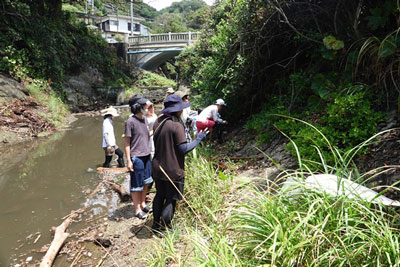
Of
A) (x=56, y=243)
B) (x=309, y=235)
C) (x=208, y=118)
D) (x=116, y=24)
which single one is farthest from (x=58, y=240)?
(x=116, y=24)

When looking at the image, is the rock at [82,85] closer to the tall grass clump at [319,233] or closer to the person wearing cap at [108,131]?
the person wearing cap at [108,131]

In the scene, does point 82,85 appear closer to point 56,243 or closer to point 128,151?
point 128,151

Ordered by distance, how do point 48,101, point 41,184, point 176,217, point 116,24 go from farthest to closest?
1. point 116,24
2. point 48,101
3. point 41,184
4. point 176,217

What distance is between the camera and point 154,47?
3353 cm

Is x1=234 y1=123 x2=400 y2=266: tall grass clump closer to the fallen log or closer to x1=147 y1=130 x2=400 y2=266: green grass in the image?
x1=147 y1=130 x2=400 y2=266: green grass

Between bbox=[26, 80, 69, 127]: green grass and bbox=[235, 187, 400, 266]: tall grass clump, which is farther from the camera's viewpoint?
bbox=[26, 80, 69, 127]: green grass

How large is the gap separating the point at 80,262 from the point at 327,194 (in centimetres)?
318

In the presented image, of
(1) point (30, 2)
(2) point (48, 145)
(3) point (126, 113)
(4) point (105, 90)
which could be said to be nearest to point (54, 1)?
(1) point (30, 2)

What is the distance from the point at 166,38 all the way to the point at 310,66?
29441 millimetres

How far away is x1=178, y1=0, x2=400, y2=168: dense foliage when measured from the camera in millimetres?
4004

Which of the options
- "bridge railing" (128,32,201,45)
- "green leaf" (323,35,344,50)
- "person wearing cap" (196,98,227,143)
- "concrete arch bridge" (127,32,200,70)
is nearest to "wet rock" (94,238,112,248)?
"person wearing cap" (196,98,227,143)

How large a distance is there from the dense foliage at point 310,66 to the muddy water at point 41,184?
152 inches

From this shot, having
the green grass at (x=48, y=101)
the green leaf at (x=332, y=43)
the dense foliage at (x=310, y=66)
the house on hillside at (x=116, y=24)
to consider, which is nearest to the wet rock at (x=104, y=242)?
the dense foliage at (x=310, y=66)

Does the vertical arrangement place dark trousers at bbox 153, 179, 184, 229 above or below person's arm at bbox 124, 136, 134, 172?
below
